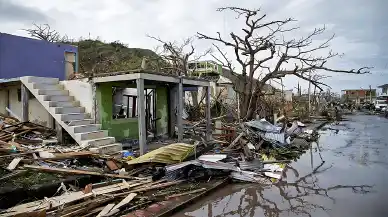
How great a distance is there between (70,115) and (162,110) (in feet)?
16.0

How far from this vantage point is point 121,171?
27.2ft

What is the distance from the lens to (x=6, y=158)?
25.9 feet

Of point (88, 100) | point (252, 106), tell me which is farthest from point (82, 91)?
point (252, 106)

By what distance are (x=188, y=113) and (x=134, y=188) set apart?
49.5 feet

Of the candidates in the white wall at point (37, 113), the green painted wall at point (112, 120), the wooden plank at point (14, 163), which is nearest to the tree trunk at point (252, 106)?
the green painted wall at point (112, 120)

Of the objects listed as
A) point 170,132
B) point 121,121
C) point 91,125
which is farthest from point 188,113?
point 91,125

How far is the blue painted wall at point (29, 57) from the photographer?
15.1 meters

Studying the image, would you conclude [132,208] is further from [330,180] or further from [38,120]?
[38,120]

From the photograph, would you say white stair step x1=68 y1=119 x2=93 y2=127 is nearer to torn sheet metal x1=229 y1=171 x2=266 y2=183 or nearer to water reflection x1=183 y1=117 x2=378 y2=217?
torn sheet metal x1=229 y1=171 x2=266 y2=183

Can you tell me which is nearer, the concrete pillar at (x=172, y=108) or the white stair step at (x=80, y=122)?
the white stair step at (x=80, y=122)

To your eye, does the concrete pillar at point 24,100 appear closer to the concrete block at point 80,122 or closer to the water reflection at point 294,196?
the concrete block at point 80,122

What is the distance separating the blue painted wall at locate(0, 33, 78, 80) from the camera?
15.1m

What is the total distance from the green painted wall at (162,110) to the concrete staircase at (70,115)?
3752 mm

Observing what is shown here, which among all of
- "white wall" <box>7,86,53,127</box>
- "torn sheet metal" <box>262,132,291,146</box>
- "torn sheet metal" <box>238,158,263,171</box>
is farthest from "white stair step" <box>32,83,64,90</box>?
"torn sheet metal" <box>262,132,291,146</box>
